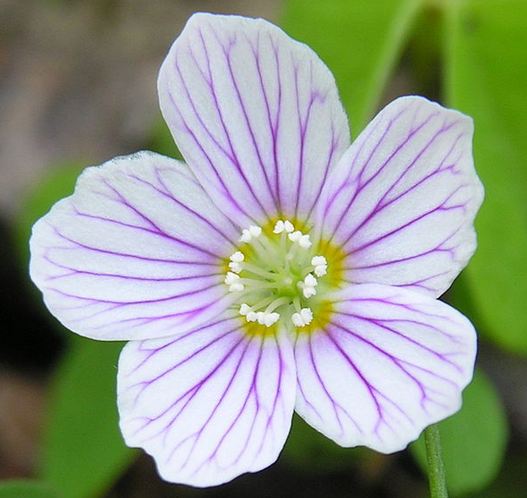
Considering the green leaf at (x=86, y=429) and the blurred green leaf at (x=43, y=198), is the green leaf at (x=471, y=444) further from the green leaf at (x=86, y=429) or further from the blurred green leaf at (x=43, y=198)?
the blurred green leaf at (x=43, y=198)

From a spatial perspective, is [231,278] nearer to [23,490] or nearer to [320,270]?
[320,270]

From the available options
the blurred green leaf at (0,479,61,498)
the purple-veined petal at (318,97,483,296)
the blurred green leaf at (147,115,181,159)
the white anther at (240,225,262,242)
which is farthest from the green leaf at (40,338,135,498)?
the purple-veined petal at (318,97,483,296)

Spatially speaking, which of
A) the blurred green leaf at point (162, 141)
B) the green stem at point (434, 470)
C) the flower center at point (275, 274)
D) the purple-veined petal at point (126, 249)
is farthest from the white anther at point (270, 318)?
the blurred green leaf at point (162, 141)

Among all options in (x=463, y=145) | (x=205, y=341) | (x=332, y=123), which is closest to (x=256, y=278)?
(x=205, y=341)

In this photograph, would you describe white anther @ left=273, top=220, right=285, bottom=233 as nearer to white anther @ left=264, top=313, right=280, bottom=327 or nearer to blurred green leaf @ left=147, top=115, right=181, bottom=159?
white anther @ left=264, top=313, right=280, bottom=327

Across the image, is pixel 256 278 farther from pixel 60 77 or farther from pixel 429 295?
pixel 60 77
